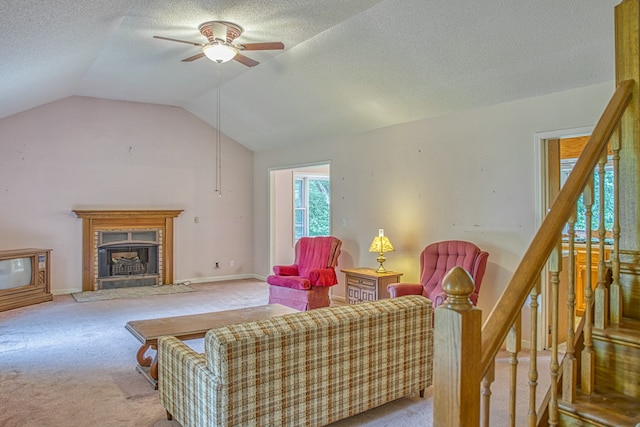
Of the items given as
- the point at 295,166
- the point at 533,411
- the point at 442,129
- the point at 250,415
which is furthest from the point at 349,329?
the point at 295,166

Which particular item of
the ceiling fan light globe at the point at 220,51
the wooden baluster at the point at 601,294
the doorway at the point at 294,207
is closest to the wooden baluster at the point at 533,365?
the wooden baluster at the point at 601,294

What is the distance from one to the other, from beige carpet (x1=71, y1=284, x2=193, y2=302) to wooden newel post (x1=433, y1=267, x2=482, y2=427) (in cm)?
645

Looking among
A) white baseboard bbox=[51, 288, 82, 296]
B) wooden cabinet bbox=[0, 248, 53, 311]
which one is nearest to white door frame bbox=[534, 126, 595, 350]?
wooden cabinet bbox=[0, 248, 53, 311]

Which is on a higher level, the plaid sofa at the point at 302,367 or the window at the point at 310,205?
the window at the point at 310,205

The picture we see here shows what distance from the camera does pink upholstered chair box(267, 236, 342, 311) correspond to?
18.5 ft

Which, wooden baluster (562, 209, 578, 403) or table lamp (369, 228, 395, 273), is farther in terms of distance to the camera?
table lamp (369, 228, 395, 273)

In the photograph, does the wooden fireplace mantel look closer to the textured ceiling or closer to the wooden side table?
the textured ceiling

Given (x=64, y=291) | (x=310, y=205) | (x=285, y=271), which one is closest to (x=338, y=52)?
(x=285, y=271)

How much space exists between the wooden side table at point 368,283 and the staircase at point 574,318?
323 centimetres

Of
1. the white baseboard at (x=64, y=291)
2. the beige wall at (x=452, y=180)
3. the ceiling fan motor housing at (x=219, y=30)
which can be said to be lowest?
the white baseboard at (x=64, y=291)

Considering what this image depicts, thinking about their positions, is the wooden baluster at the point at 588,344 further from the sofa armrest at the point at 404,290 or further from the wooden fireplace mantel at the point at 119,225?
the wooden fireplace mantel at the point at 119,225

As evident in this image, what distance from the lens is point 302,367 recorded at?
8.20 ft

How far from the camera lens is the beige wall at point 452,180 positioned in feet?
13.9

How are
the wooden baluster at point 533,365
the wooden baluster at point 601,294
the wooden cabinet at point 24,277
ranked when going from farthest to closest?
the wooden cabinet at point 24,277 → the wooden baluster at point 601,294 → the wooden baluster at point 533,365
